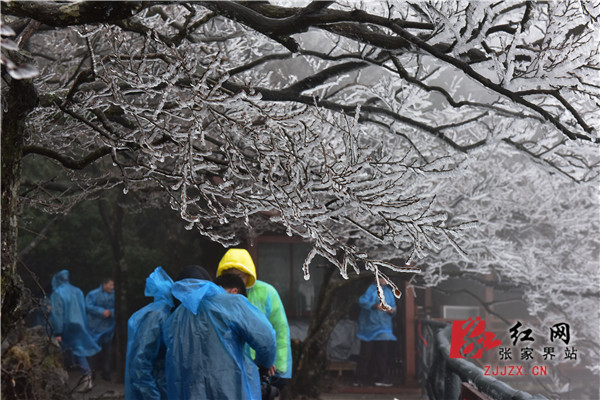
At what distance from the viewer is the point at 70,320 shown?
1063 centimetres

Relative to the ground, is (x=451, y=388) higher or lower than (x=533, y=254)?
lower

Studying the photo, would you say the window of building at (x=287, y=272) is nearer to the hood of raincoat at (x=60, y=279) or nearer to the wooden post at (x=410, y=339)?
the wooden post at (x=410, y=339)

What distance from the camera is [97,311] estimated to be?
11.4m

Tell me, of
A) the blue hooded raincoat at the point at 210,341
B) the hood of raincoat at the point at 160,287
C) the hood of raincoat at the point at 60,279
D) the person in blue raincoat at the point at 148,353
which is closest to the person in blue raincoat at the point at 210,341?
the blue hooded raincoat at the point at 210,341

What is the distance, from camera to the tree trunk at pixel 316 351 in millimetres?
9625

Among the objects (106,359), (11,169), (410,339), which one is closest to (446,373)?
(11,169)

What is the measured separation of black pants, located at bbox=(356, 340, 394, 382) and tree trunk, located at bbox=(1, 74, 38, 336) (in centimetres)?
859

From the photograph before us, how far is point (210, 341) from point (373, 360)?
7668 mm

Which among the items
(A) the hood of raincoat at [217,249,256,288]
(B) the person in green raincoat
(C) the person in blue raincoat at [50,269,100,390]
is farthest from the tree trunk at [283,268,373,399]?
(A) the hood of raincoat at [217,249,256,288]

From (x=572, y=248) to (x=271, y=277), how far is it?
5662 millimetres

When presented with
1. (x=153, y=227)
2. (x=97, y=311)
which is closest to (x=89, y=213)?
(x=153, y=227)

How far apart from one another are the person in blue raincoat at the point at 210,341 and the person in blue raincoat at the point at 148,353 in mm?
117

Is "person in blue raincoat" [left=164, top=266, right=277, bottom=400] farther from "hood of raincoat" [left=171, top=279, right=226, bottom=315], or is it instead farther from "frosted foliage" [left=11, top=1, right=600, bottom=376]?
"frosted foliage" [left=11, top=1, right=600, bottom=376]

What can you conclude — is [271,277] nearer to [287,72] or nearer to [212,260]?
[212,260]
